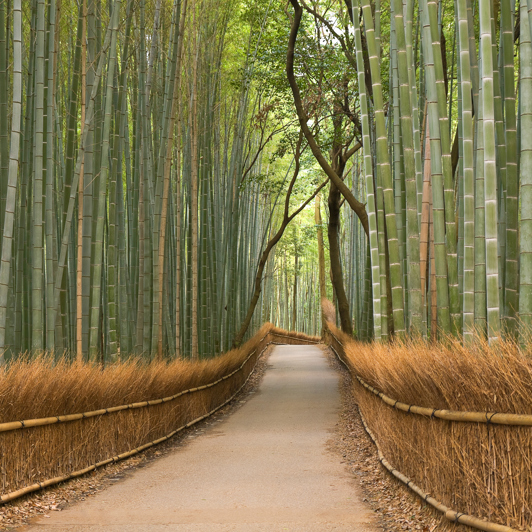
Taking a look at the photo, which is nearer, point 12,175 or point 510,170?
point 510,170

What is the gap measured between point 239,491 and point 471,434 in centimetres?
143

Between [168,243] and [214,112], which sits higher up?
[214,112]

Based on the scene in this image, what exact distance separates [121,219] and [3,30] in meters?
1.76

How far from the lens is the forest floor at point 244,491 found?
2.75 meters

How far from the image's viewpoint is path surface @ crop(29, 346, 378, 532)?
2734 millimetres

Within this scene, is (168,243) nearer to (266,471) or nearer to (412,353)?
(266,471)

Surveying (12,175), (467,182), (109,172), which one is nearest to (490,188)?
(467,182)

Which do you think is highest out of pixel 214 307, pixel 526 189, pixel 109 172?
pixel 109 172

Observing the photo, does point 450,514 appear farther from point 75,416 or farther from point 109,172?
point 109,172

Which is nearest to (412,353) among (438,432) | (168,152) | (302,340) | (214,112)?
(438,432)

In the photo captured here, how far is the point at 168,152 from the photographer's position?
540 cm

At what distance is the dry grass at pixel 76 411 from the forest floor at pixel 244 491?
12cm

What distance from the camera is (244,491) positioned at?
3.35 metres

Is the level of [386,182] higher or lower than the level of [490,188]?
higher
